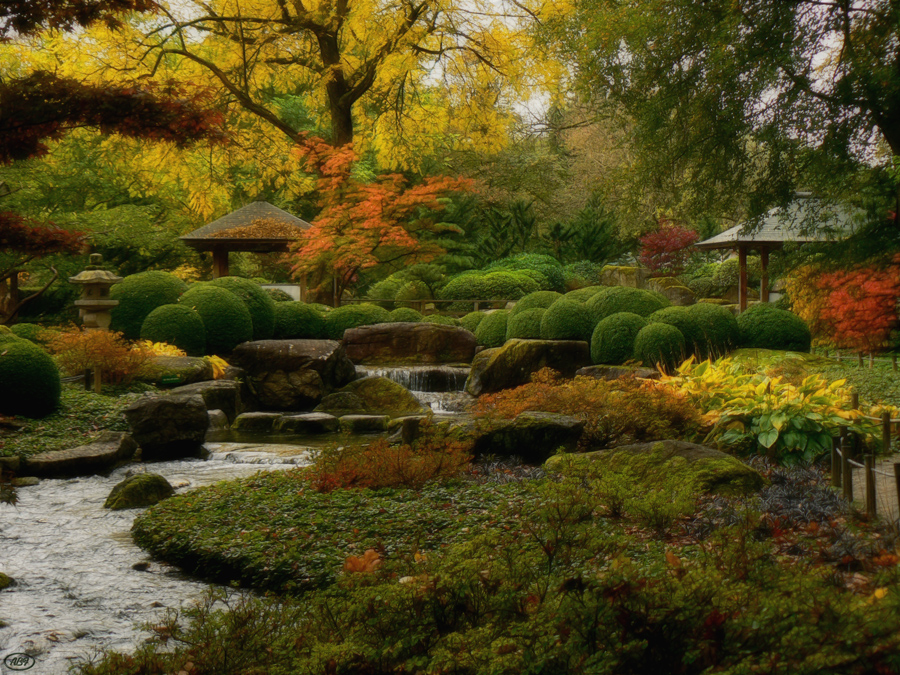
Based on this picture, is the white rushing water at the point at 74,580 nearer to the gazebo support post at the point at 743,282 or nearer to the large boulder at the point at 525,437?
the large boulder at the point at 525,437

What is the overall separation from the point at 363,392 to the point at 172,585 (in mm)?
8513

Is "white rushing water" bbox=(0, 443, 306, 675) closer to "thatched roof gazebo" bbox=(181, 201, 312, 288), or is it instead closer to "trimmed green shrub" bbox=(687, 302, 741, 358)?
"trimmed green shrub" bbox=(687, 302, 741, 358)

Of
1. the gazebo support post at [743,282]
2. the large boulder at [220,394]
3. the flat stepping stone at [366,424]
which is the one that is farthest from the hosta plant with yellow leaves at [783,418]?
the gazebo support post at [743,282]

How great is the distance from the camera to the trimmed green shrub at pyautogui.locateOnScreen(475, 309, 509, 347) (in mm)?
16594

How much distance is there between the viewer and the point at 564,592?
291 centimetres

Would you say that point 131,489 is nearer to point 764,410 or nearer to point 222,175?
point 764,410

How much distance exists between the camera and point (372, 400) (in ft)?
42.8

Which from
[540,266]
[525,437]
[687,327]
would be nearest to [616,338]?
[687,327]

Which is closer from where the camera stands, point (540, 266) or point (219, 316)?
point (219, 316)

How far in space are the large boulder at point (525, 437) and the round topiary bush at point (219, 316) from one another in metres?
8.24

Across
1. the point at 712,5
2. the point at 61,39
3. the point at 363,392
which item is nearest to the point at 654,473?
the point at 712,5

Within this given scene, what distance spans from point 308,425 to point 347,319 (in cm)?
676

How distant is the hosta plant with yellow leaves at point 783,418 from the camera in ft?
22.5

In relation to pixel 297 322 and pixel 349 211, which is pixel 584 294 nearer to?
pixel 349 211
